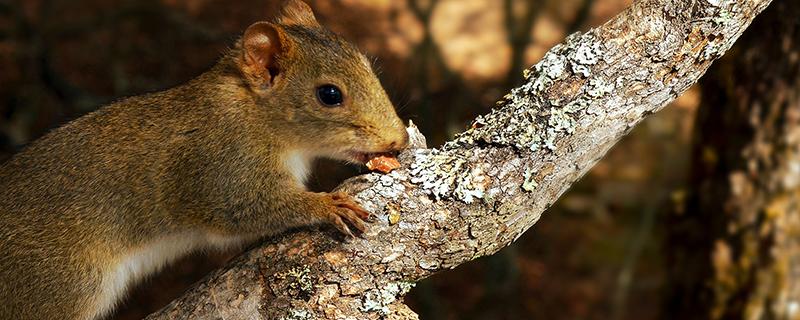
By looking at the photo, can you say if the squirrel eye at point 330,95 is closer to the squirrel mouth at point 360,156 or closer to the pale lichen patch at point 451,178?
the squirrel mouth at point 360,156

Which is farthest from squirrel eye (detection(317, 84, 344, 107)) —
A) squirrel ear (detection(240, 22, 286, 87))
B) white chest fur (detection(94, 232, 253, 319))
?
white chest fur (detection(94, 232, 253, 319))

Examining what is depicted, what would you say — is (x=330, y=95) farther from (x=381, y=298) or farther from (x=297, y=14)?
(x=381, y=298)

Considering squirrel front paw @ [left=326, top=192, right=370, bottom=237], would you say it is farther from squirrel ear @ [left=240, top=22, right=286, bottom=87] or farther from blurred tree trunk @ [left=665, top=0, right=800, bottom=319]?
blurred tree trunk @ [left=665, top=0, right=800, bottom=319]

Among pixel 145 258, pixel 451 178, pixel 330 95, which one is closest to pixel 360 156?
pixel 330 95

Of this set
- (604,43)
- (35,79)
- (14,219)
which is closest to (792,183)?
(604,43)

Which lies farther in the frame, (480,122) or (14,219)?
(14,219)

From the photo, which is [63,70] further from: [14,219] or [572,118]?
[572,118]
